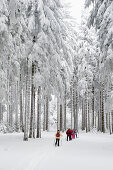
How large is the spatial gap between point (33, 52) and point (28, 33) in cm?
152

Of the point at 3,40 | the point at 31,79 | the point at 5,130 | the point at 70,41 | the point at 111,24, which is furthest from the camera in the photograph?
the point at 70,41

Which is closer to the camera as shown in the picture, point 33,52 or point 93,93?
point 33,52

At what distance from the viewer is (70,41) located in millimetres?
32250

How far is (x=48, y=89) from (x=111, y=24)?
1035 cm

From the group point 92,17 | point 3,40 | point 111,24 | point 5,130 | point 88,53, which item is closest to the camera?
point 111,24

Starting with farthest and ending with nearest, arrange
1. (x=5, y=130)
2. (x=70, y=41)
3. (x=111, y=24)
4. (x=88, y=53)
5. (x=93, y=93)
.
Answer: (x=93, y=93)
(x=88, y=53)
(x=70, y=41)
(x=5, y=130)
(x=111, y=24)

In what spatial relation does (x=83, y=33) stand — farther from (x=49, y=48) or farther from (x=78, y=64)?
(x=49, y=48)

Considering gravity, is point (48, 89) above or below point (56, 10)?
below

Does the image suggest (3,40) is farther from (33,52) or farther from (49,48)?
(49,48)

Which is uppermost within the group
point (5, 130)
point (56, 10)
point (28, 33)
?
point (56, 10)

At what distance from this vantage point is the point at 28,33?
2058cm

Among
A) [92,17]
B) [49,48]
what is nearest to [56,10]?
[49,48]

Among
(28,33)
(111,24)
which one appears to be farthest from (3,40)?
(111,24)

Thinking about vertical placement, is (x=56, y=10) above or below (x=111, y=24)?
above
